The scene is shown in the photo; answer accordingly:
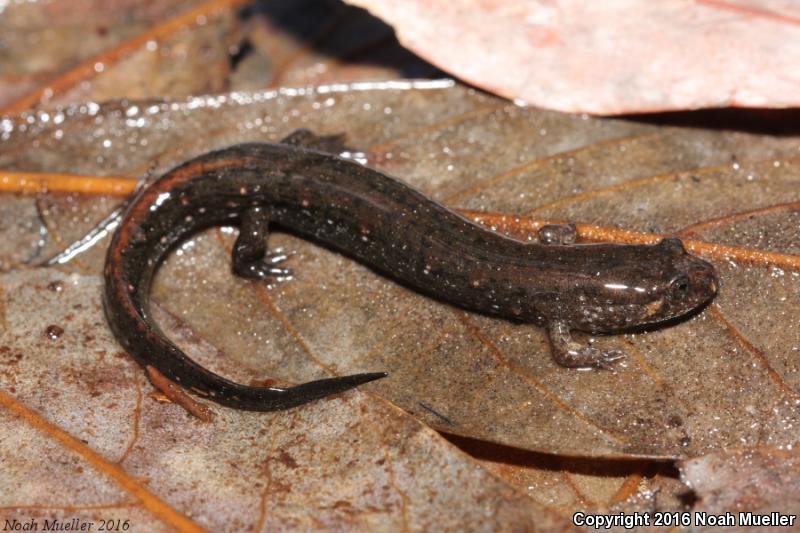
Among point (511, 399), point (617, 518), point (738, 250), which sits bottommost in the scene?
point (617, 518)

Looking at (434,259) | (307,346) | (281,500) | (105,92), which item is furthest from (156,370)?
(105,92)

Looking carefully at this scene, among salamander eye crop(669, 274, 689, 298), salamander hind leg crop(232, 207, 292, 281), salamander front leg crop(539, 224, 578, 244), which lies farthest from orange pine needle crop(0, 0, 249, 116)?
salamander eye crop(669, 274, 689, 298)

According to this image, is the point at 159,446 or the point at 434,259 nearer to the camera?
the point at 159,446

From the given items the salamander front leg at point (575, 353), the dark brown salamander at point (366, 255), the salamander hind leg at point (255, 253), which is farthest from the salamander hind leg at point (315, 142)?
the salamander front leg at point (575, 353)

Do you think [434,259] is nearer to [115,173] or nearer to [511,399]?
[511,399]

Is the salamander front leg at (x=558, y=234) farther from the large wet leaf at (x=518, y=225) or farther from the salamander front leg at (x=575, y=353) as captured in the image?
the salamander front leg at (x=575, y=353)

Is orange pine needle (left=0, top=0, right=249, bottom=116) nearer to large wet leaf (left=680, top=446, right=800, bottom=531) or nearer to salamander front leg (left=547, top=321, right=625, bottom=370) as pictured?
salamander front leg (left=547, top=321, right=625, bottom=370)

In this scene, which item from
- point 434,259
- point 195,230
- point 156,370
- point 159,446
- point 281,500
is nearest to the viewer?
point 281,500
